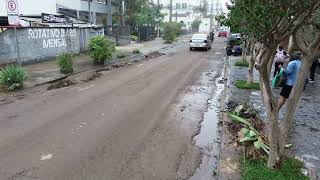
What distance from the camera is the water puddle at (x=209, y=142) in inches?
245

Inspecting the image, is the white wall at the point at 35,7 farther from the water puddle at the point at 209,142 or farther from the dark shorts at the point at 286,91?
the dark shorts at the point at 286,91

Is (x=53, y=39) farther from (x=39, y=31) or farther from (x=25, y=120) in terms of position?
(x=25, y=120)

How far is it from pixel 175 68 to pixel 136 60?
14.9 ft

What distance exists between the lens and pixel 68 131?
321 inches

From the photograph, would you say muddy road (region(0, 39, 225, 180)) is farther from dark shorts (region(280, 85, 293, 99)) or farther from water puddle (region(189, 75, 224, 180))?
dark shorts (region(280, 85, 293, 99))

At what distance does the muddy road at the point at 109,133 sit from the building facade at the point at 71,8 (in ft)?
49.3

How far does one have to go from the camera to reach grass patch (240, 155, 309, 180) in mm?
5582

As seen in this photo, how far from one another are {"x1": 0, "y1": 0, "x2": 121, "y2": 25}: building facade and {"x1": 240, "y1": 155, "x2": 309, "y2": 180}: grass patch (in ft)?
70.1

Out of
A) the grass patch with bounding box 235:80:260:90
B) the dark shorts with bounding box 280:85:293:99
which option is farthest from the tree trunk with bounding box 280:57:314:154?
the grass patch with bounding box 235:80:260:90

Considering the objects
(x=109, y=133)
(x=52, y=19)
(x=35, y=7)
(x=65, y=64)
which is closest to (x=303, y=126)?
(x=109, y=133)

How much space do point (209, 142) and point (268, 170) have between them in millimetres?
2160

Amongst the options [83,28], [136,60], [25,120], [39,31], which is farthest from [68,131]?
[83,28]

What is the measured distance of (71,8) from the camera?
34844 millimetres

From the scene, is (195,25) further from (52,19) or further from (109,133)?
(109,133)
